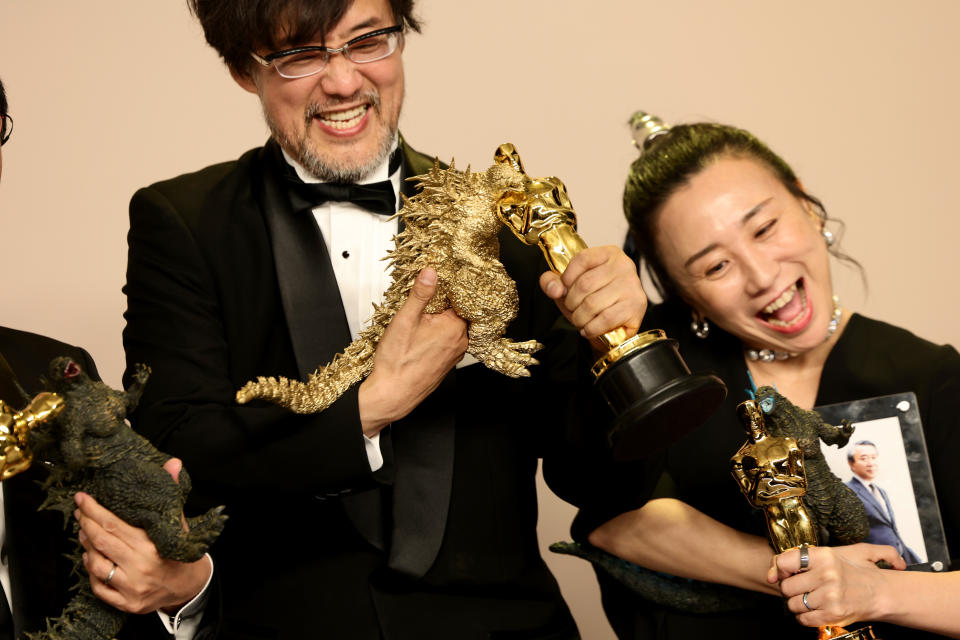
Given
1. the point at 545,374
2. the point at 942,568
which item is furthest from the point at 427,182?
the point at 942,568

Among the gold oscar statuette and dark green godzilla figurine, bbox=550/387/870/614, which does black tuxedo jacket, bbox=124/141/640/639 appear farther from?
the gold oscar statuette

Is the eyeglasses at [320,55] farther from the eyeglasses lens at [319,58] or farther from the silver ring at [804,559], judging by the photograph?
the silver ring at [804,559]

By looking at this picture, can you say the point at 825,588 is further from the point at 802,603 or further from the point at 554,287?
the point at 554,287

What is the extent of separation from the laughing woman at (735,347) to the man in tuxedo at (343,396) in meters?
0.26

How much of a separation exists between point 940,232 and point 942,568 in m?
2.31

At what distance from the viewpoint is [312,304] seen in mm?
2381

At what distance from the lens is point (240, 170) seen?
255cm

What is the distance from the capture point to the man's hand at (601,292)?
1972 mm

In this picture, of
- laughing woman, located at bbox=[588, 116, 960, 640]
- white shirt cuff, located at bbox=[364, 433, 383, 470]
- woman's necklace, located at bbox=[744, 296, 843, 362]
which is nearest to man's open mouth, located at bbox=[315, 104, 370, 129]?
white shirt cuff, located at bbox=[364, 433, 383, 470]

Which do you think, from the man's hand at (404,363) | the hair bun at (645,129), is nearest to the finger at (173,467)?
the man's hand at (404,363)

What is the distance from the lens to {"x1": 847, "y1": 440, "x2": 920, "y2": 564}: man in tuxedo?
2490 mm

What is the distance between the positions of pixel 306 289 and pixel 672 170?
37.9 inches

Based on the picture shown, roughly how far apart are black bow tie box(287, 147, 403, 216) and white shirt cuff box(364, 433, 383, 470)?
54 cm

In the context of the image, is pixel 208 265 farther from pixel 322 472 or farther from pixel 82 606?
pixel 82 606
